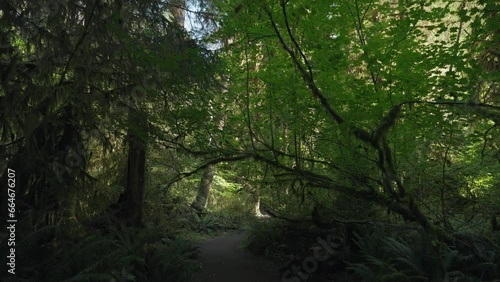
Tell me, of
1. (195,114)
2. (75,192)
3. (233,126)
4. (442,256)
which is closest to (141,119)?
(195,114)

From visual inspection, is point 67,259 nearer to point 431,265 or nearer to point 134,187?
point 134,187

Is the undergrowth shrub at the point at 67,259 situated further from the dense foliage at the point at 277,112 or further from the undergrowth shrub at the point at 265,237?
the undergrowth shrub at the point at 265,237

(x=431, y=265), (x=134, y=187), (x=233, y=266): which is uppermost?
(x=134, y=187)

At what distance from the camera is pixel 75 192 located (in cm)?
579

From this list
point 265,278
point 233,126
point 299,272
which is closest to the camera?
point 299,272

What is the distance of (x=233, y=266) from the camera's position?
353 inches

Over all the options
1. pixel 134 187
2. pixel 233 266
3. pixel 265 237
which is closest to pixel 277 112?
pixel 233 266

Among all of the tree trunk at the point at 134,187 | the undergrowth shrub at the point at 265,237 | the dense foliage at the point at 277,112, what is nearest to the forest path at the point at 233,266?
the undergrowth shrub at the point at 265,237

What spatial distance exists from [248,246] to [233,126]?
4.04m

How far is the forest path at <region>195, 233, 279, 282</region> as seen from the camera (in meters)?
7.93

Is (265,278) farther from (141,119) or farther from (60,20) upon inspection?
(60,20)

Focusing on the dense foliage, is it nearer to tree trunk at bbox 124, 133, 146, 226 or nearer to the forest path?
the forest path

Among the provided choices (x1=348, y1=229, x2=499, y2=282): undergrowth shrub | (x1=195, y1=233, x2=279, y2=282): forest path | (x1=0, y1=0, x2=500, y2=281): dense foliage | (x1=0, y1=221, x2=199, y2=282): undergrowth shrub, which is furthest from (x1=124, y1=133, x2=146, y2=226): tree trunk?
(x1=348, y1=229, x2=499, y2=282): undergrowth shrub

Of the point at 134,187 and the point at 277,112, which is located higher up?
the point at 277,112
